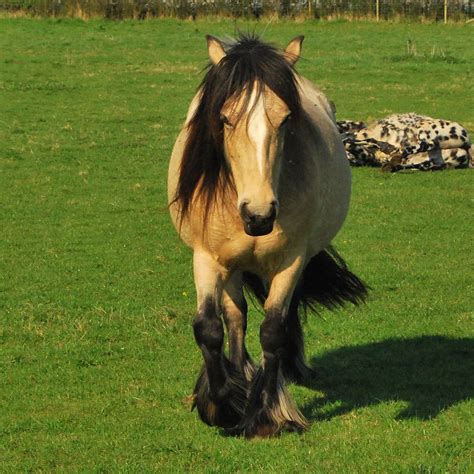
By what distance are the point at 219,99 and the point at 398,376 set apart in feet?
9.39

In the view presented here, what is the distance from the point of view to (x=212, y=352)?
22.3 ft

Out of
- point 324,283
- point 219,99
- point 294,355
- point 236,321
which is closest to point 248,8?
point 324,283

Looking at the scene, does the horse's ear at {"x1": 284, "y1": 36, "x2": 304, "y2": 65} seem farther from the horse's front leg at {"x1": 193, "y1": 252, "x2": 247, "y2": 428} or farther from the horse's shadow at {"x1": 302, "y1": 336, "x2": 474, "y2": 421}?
the horse's shadow at {"x1": 302, "y1": 336, "x2": 474, "y2": 421}

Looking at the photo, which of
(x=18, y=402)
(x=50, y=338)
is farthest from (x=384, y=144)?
(x=18, y=402)

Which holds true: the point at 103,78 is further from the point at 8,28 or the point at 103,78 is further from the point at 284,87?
the point at 284,87

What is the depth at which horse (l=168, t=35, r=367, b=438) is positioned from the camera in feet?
20.2

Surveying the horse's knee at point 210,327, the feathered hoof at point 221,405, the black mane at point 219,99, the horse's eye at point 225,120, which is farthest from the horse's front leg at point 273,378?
the horse's eye at point 225,120

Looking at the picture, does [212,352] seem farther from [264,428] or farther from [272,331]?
[264,428]

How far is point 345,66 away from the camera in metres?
29.3

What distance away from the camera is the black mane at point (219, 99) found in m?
6.22

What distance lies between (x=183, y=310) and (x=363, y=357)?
1898mm

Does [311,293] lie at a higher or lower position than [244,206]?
lower

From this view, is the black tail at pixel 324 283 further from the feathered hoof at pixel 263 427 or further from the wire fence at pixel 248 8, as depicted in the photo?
the wire fence at pixel 248 8

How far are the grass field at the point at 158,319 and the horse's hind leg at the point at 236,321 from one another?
49 cm
